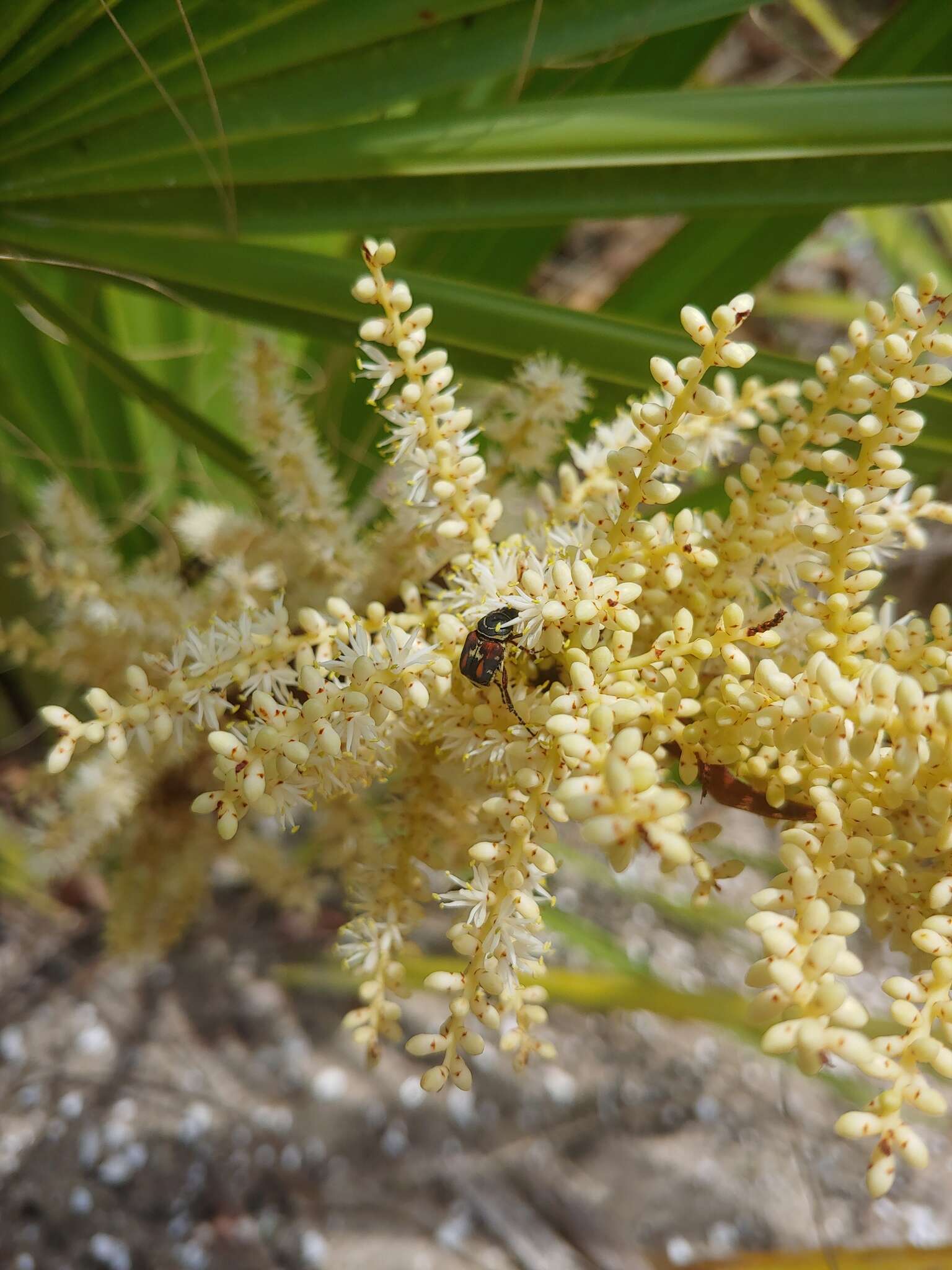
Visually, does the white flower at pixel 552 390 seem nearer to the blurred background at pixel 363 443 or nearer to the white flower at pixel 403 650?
the blurred background at pixel 363 443

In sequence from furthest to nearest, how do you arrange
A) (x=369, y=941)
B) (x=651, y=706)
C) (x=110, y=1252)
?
(x=110, y=1252)
(x=369, y=941)
(x=651, y=706)

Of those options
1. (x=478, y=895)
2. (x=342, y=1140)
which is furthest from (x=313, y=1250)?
(x=478, y=895)

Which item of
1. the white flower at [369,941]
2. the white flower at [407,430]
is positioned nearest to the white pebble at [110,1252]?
the white flower at [369,941]

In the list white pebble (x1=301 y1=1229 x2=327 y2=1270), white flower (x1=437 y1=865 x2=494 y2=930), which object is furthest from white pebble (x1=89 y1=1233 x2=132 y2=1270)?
white flower (x1=437 y1=865 x2=494 y2=930)

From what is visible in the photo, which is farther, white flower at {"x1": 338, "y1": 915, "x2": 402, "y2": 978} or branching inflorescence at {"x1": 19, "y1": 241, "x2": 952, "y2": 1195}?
white flower at {"x1": 338, "y1": 915, "x2": 402, "y2": 978}

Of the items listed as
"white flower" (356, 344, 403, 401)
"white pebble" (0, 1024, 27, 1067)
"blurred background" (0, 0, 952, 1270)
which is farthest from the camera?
"white pebble" (0, 1024, 27, 1067)

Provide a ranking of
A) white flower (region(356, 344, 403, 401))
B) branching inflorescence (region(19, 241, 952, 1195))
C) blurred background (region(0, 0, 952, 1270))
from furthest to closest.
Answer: blurred background (region(0, 0, 952, 1270)) < white flower (region(356, 344, 403, 401)) < branching inflorescence (region(19, 241, 952, 1195))

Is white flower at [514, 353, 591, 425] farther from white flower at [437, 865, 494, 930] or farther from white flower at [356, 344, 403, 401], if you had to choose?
white flower at [437, 865, 494, 930]

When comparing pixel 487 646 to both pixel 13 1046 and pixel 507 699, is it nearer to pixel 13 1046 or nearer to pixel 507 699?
pixel 507 699
